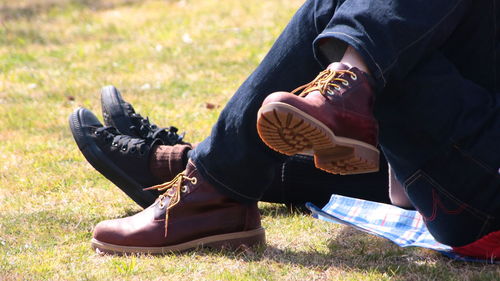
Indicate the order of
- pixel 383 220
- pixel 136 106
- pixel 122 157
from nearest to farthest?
1. pixel 383 220
2. pixel 122 157
3. pixel 136 106

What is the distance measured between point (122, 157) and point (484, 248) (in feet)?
4.44

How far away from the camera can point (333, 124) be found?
1843mm

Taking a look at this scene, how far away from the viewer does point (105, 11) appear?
855cm

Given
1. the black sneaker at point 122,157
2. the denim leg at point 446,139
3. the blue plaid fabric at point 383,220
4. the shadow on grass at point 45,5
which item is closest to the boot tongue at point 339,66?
the denim leg at point 446,139

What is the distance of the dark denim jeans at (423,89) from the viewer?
1.89 m

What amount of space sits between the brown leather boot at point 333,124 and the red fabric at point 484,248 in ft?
1.50

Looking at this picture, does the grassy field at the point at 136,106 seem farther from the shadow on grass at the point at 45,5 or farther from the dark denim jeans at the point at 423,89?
the dark denim jeans at the point at 423,89

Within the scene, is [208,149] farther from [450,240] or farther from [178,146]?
[450,240]

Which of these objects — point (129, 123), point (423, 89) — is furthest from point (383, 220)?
point (129, 123)

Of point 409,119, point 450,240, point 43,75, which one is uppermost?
point 409,119

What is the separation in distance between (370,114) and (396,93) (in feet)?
0.51

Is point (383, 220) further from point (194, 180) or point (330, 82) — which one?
point (330, 82)

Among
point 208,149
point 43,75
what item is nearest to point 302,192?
point 208,149

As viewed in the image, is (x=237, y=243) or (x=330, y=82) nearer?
(x=330, y=82)
